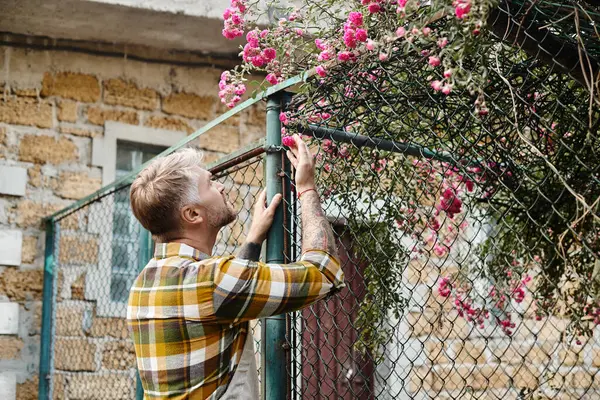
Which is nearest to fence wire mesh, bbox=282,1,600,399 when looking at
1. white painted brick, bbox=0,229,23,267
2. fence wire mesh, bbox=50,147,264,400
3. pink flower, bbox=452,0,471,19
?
pink flower, bbox=452,0,471,19

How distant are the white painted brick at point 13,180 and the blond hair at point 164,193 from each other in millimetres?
3566

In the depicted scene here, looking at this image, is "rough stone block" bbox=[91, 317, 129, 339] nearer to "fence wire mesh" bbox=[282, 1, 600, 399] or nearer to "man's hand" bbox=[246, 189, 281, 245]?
"fence wire mesh" bbox=[282, 1, 600, 399]

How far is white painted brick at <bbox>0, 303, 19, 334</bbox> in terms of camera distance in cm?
529

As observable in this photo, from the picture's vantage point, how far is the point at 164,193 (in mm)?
2188

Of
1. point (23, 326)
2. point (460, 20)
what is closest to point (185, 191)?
point (460, 20)

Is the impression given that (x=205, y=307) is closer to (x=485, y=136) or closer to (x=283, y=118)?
(x=283, y=118)

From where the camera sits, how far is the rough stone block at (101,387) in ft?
17.6

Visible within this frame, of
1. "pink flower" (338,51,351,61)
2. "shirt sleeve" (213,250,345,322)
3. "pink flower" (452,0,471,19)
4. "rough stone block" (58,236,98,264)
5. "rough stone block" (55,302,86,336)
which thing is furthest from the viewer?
"rough stone block" (58,236,98,264)

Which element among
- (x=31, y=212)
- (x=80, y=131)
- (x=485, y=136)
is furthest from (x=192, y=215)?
(x=80, y=131)

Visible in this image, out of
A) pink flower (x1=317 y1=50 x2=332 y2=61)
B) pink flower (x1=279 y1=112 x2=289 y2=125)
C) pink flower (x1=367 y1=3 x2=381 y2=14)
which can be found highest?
pink flower (x1=367 y1=3 x2=381 y2=14)

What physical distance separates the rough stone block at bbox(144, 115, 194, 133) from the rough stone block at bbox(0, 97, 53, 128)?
732 mm

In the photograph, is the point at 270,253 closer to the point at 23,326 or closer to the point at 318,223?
the point at 318,223

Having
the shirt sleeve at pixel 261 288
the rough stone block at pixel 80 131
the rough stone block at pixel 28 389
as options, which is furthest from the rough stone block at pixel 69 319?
the shirt sleeve at pixel 261 288

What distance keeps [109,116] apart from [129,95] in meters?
0.24
